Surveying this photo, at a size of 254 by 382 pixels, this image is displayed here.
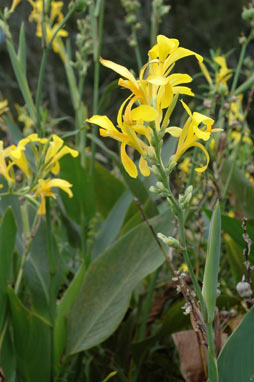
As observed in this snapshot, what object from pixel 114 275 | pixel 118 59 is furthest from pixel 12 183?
pixel 118 59

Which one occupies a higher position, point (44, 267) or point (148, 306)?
point (44, 267)

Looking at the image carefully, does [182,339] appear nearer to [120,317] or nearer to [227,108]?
[120,317]

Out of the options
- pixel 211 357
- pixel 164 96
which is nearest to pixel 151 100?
pixel 164 96

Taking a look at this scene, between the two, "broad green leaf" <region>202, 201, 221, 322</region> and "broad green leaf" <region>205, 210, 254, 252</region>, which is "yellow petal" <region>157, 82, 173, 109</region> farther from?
"broad green leaf" <region>205, 210, 254, 252</region>

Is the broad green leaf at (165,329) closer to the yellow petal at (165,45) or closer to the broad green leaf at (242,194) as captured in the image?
the broad green leaf at (242,194)

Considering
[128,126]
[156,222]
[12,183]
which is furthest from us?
[156,222]

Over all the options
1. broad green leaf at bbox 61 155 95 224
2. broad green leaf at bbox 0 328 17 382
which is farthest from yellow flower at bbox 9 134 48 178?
broad green leaf at bbox 0 328 17 382
